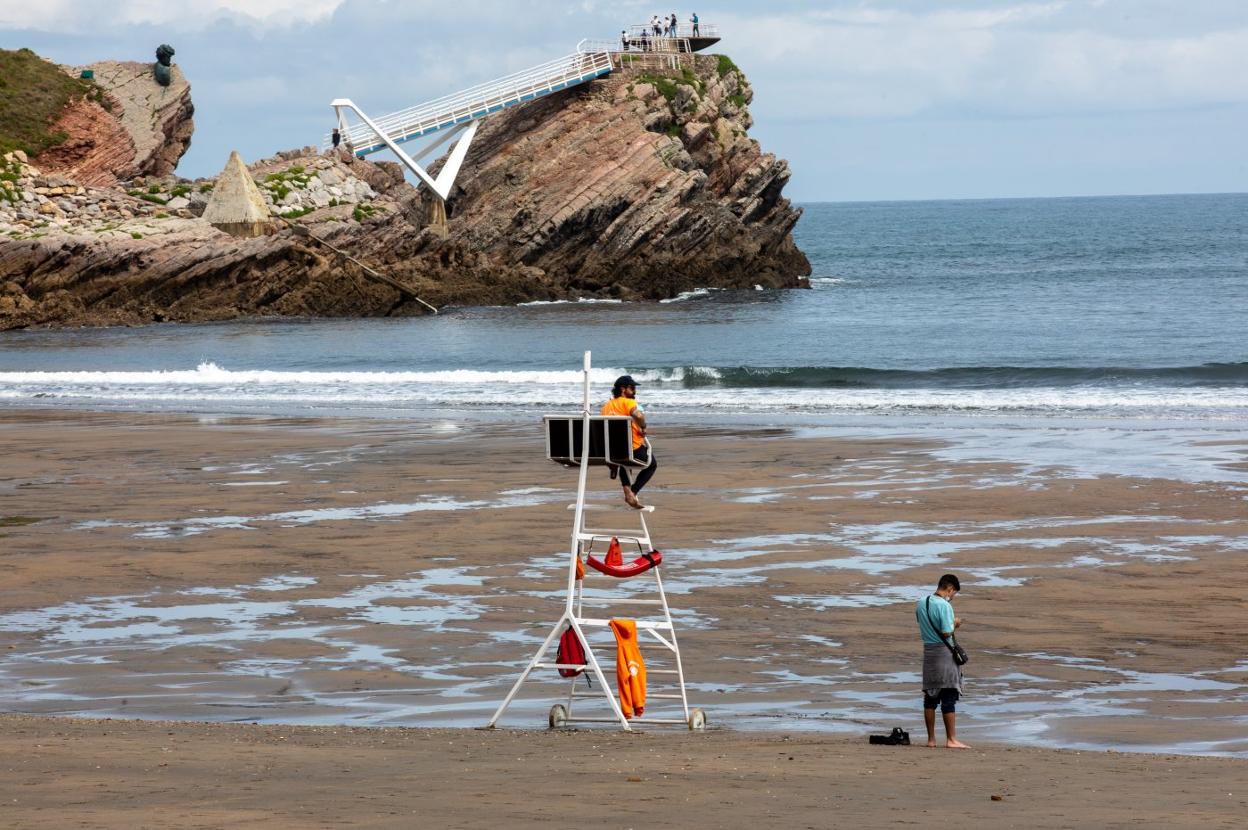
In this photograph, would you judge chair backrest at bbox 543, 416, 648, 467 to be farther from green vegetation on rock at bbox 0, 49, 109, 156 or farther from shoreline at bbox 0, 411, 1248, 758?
green vegetation on rock at bbox 0, 49, 109, 156

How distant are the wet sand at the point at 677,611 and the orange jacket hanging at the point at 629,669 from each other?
46cm

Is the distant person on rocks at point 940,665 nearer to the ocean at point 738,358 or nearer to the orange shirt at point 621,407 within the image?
the orange shirt at point 621,407

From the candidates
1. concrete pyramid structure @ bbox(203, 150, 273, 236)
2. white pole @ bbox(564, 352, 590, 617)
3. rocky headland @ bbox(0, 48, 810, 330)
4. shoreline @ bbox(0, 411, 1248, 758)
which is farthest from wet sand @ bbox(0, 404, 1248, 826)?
concrete pyramid structure @ bbox(203, 150, 273, 236)

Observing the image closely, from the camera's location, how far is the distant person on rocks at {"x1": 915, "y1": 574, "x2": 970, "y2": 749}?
9312 mm

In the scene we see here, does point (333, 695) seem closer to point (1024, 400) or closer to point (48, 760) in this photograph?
point (48, 760)

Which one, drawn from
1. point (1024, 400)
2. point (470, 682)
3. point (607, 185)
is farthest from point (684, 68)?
point (470, 682)

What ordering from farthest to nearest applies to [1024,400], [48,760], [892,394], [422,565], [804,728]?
[892,394] < [1024,400] < [422,565] < [804,728] < [48,760]

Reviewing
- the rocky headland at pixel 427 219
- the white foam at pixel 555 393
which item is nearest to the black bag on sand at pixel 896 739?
the white foam at pixel 555 393

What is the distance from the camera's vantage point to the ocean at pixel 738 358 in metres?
32.5

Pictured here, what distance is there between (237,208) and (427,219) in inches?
327

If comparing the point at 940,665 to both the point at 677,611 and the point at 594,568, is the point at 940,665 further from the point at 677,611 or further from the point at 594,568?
the point at 677,611

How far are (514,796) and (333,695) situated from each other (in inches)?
153

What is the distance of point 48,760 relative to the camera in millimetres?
8031

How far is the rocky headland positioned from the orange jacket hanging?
158 ft
